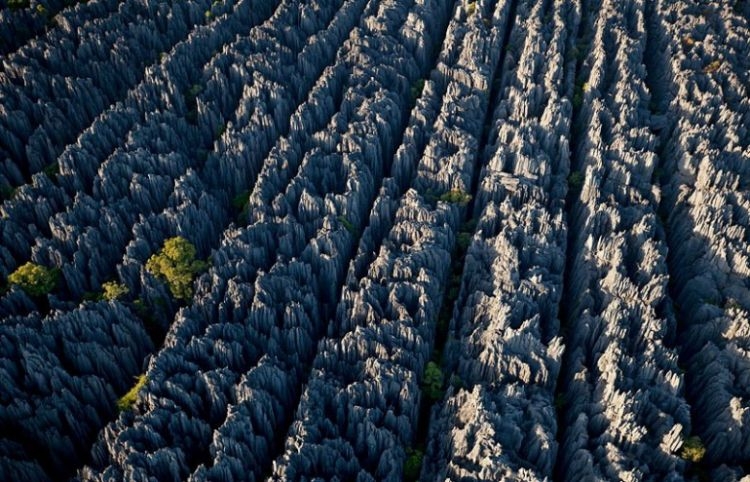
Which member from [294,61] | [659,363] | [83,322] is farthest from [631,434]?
[294,61]

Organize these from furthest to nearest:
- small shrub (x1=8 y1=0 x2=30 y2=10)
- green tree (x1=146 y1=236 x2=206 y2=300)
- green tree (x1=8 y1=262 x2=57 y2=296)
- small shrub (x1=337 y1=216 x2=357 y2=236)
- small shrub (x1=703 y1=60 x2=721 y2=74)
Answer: small shrub (x1=8 y1=0 x2=30 y2=10) < small shrub (x1=703 y1=60 x2=721 y2=74) < small shrub (x1=337 y1=216 x2=357 y2=236) < green tree (x1=146 y1=236 x2=206 y2=300) < green tree (x1=8 y1=262 x2=57 y2=296)

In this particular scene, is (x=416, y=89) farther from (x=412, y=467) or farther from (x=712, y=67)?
(x=412, y=467)

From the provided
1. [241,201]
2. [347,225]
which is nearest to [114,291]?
[241,201]

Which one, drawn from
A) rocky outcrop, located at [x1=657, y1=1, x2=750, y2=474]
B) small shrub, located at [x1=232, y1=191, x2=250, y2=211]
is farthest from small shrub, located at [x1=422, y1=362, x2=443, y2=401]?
small shrub, located at [x1=232, y1=191, x2=250, y2=211]

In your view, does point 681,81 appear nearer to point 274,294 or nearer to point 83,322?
point 274,294

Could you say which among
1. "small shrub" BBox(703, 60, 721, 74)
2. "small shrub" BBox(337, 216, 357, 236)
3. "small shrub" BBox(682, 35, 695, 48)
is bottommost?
"small shrub" BBox(337, 216, 357, 236)

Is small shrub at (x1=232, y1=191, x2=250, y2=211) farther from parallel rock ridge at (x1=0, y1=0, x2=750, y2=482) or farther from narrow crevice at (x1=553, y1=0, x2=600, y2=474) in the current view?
narrow crevice at (x1=553, y1=0, x2=600, y2=474)
